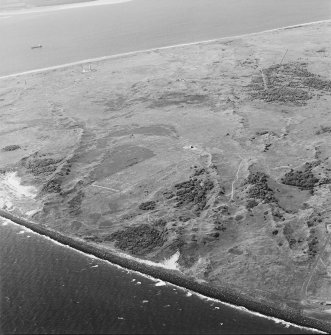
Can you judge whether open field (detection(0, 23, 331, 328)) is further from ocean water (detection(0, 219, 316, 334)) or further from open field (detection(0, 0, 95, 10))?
open field (detection(0, 0, 95, 10))

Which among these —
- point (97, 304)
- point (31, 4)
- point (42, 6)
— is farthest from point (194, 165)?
point (31, 4)

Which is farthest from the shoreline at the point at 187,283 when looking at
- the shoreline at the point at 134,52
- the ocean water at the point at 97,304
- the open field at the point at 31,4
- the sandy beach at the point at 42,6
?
the open field at the point at 31,4

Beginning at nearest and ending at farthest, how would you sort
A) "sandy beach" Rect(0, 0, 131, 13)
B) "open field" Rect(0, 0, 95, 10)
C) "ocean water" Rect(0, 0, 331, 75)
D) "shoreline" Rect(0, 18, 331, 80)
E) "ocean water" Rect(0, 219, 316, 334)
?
"ocean water" Rect(0, 219, 316, 334) → "shoreline" Rect(0, 18, 331, 80) → "ocean water" Rect(0, 0, 331, 75) → "sandy beach" Rect(0, 0, 131, 13) → "open field" Rect(0, 0, 95, 10)

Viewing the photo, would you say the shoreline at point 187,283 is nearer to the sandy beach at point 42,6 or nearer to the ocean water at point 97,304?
the ocean water at point 97,304

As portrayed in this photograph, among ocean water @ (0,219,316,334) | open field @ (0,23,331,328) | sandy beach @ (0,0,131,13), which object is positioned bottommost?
ocean water @ (0,219,316,334)

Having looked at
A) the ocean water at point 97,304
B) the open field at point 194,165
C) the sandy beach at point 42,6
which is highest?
the sandy beach at point 42,6

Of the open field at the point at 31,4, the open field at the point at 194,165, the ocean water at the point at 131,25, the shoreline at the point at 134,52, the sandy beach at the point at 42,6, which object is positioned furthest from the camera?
the open field at the point at 31,4

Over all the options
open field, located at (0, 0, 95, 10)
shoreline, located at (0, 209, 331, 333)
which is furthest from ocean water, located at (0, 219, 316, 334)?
open field, located at (0, 0, 95, 10)

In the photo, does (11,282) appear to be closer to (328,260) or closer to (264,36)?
(328,260)
